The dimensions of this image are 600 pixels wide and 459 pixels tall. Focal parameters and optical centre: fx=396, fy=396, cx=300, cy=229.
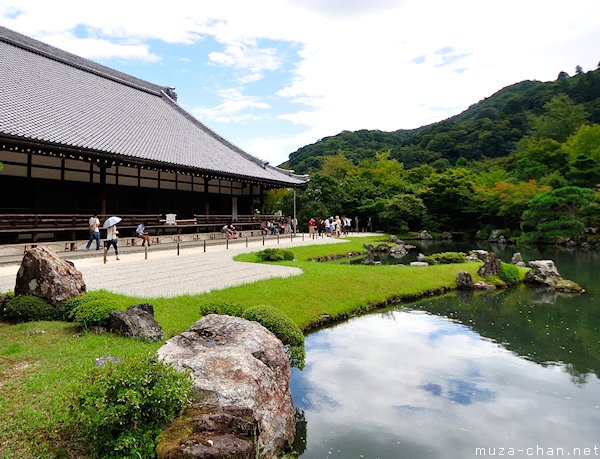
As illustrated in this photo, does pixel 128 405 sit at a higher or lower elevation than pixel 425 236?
higher

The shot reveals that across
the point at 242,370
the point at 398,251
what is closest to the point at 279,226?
the point at 398,251

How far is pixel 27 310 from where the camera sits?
25.9 ft

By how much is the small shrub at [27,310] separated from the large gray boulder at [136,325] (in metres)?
1.71

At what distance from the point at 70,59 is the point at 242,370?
29.2 metres

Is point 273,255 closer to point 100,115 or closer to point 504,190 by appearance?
point 100,115

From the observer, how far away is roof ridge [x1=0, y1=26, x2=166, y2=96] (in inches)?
930

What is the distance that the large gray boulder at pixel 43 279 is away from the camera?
8359 millimetres

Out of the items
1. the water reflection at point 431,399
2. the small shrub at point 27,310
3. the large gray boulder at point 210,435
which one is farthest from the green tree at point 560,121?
the large gray boulder at point 210,435

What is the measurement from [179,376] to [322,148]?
3874 inches

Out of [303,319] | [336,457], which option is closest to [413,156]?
[303,319]

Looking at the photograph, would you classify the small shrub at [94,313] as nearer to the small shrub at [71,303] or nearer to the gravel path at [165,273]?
the small shrub at [71,303]

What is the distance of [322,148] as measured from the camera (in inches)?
3937

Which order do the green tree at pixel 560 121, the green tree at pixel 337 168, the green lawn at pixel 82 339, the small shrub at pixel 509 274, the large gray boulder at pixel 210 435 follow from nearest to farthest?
1. the large gray boulder at pixel 210 435
2. the green lawn at pixel 82 339
3. the small shrub at pixel 509 274
4. the green tree at pixel 560 121
5. the green tree at pixel 337 168
